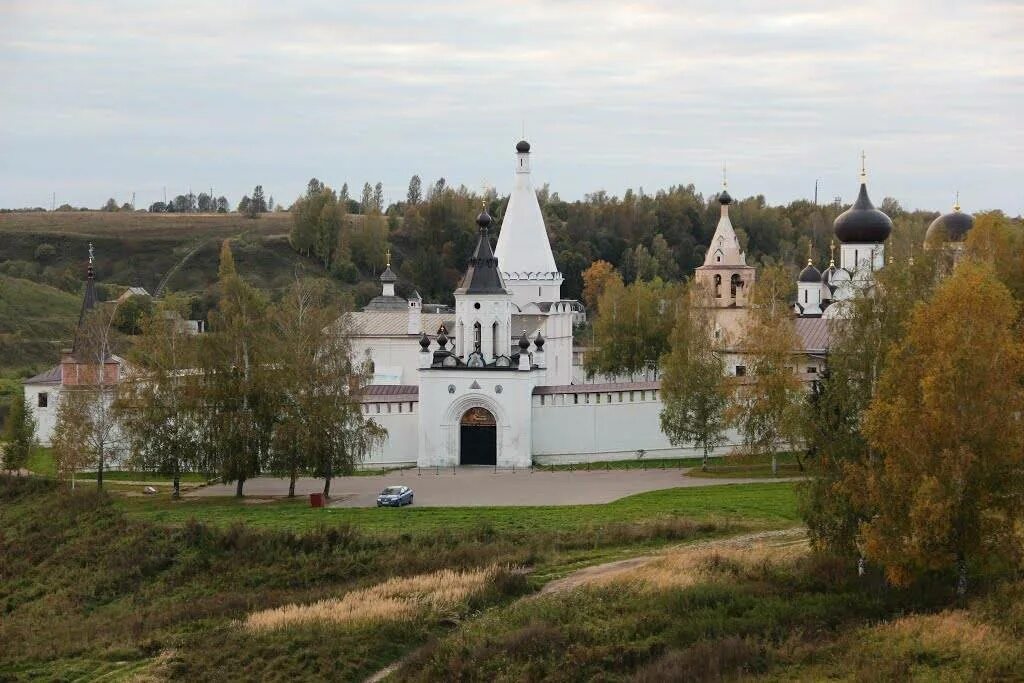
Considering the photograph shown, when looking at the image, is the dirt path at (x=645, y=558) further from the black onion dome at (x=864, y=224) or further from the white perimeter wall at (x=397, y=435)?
the black onion dome at (x=864, y=224)

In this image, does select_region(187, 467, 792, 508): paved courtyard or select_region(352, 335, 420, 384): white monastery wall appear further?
select_region(352, 335, 420, 384): white monastery wall

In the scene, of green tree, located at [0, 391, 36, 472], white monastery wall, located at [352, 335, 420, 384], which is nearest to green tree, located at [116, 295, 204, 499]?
green tree, located at [0, 391, 36, 472]

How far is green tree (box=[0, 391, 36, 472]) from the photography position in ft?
108

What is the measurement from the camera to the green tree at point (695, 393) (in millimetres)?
33438

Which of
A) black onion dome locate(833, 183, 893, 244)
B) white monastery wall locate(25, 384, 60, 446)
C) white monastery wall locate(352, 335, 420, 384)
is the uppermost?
black onion dome locate(833, 183, 893, 244)

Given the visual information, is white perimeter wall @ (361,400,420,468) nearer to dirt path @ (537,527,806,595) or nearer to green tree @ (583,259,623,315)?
dirt path @ (537,527,806,595)

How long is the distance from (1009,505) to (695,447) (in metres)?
15.5

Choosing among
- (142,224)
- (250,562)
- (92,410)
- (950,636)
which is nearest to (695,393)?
Answer: (250,562)

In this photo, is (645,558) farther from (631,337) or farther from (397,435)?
(631,337)

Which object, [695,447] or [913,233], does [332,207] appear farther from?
[695,447]

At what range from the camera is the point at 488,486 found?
A: 31781mm

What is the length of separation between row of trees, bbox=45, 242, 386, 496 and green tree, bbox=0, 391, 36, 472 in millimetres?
1190

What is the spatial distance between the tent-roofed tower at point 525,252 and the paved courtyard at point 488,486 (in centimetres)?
733

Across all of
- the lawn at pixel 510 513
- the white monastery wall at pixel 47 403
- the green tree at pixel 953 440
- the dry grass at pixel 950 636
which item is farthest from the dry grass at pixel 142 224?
the dry grass at pixel 950 636
